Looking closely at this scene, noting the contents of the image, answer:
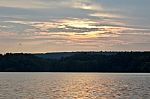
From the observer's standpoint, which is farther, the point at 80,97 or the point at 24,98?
the point at 80,97

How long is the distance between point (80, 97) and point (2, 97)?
442 inches

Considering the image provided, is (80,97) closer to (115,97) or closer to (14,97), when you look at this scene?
(115,97)

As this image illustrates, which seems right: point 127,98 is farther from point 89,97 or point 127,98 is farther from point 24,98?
point 24,98

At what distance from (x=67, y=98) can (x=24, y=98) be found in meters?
6.14

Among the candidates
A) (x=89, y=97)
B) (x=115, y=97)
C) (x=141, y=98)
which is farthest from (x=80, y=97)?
(x=141, y=98)

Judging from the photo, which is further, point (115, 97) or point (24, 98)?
point (115, 97)

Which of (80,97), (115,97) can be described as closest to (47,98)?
(80,97)

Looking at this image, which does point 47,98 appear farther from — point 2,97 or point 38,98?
point 2,97

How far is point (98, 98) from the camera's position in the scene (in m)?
60.1

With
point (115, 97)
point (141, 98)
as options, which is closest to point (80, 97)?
point (115, 97)

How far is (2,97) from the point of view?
59156 mm

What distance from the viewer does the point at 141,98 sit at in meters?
58.6

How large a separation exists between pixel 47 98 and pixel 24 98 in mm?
3301

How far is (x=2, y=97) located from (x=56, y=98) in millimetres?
7510
